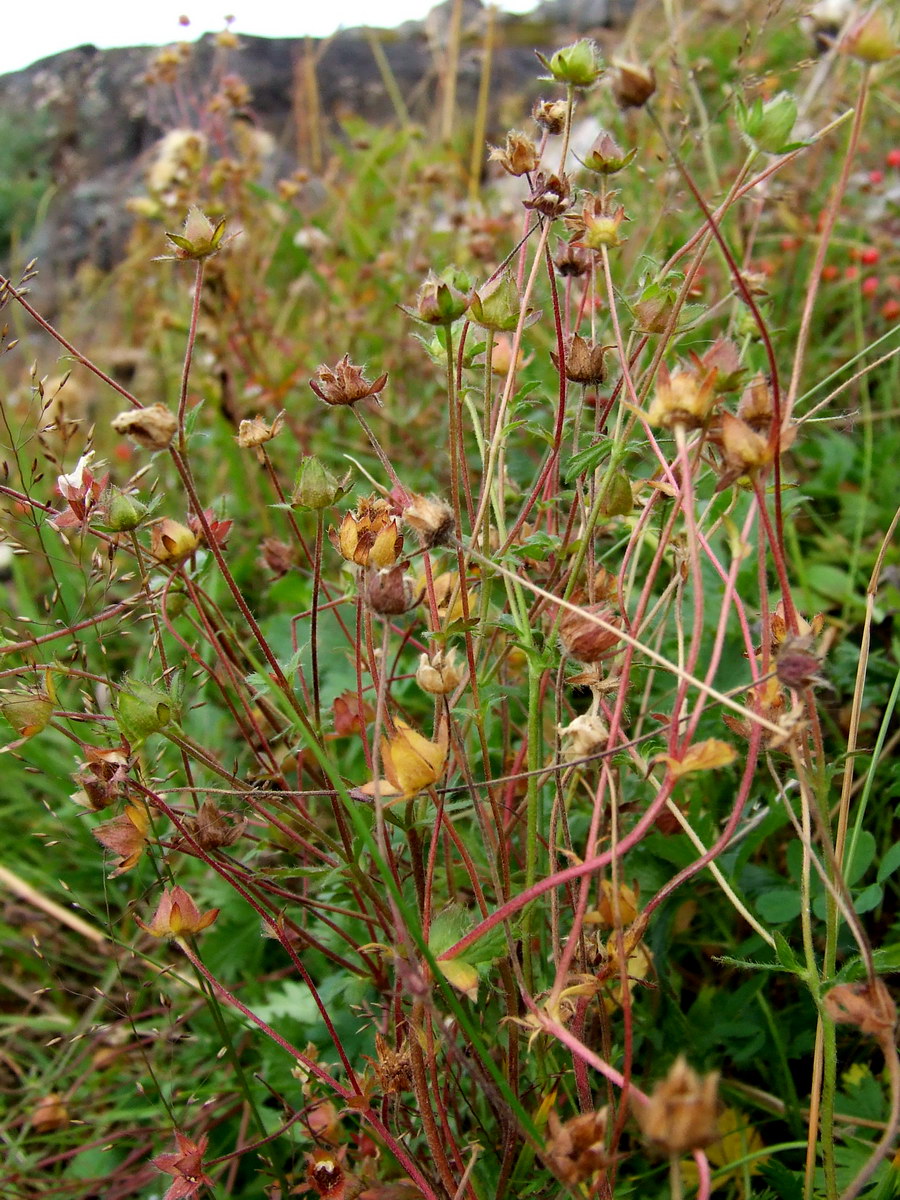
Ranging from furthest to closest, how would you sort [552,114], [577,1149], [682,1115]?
1. [552,114]
2. [577,1149]
3. [682,1115]

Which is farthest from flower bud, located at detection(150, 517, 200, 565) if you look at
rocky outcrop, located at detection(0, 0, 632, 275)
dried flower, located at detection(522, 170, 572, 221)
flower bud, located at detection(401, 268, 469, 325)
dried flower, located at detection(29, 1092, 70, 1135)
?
rocky outcrop, located at detection(0, 0, 632, 275)

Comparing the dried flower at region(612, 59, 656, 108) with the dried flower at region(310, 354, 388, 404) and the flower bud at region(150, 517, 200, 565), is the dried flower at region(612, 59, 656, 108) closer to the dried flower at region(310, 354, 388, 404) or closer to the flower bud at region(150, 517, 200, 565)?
the dried flower at region(310, 354, 388, 404)

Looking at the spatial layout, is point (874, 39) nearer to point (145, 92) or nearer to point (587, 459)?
point (587, 459)

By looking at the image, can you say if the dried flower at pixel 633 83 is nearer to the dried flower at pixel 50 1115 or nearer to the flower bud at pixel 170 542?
the flower bud at pixel 170 542

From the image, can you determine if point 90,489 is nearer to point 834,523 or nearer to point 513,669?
point 513,669

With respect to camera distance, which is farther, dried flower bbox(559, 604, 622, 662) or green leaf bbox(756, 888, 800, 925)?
green leaf bbox(756, 888, 800, 925)


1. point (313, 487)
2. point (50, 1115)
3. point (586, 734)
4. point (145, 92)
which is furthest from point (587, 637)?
point (145, 92)
